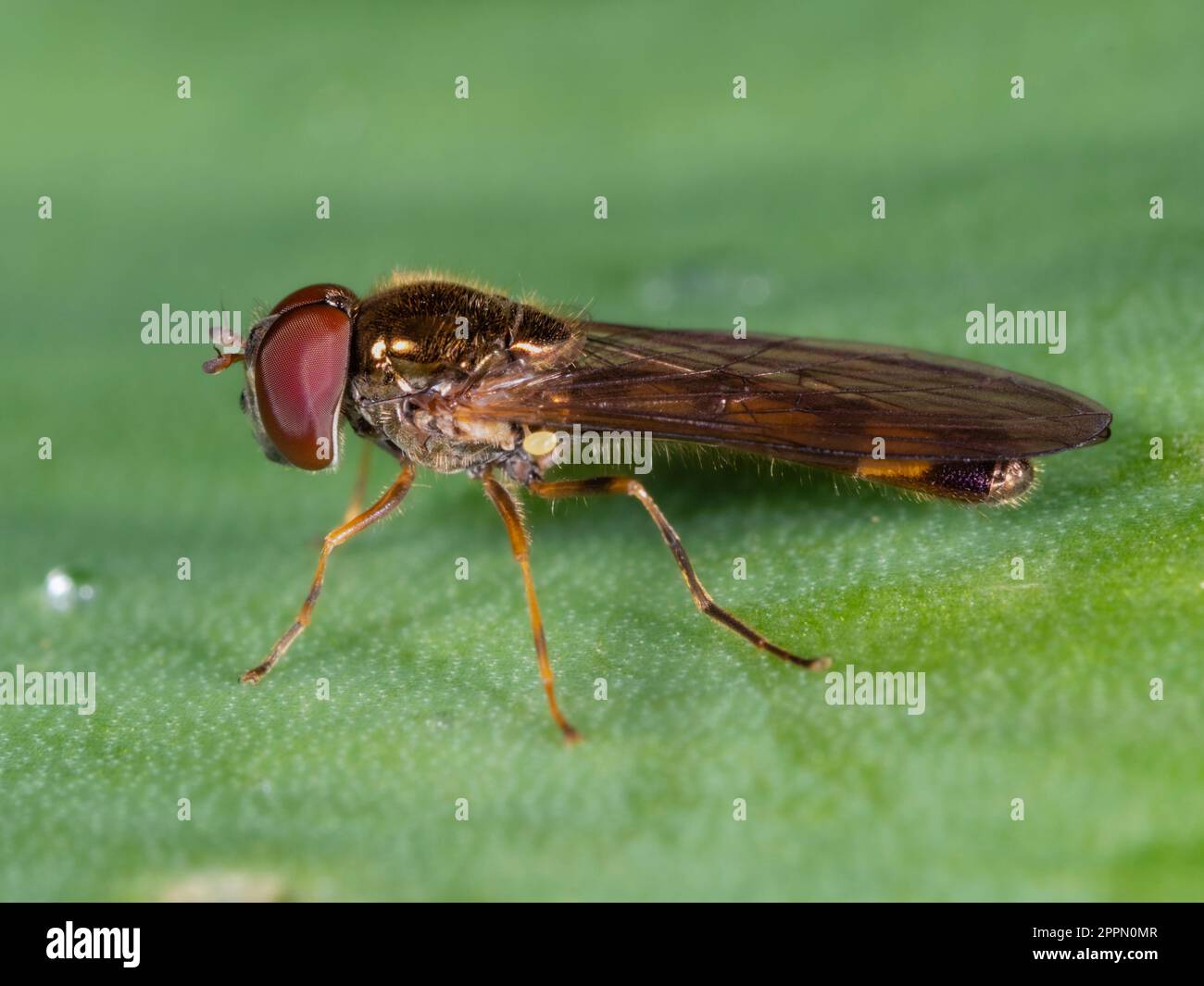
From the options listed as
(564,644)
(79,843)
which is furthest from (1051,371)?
(79,843)

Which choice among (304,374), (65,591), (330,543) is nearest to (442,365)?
(304,374)

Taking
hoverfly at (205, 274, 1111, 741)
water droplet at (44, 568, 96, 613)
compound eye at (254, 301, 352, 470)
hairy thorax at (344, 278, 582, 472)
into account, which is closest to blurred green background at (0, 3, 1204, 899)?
water droplet at (44, 568, 96, 613)

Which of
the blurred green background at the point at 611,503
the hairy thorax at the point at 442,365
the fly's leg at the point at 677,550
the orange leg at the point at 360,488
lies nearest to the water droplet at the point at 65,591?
the blurred green background at the point at 611,503

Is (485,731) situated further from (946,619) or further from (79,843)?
(946,619)

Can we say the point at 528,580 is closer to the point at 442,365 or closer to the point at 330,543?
the point at 330,543

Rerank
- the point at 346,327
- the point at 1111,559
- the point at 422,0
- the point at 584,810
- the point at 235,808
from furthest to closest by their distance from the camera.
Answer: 1. the point at 422,0
2. the point at 346,327
3. the point at 1111,559
4. the point at 235,808
5. the point at 584,810
